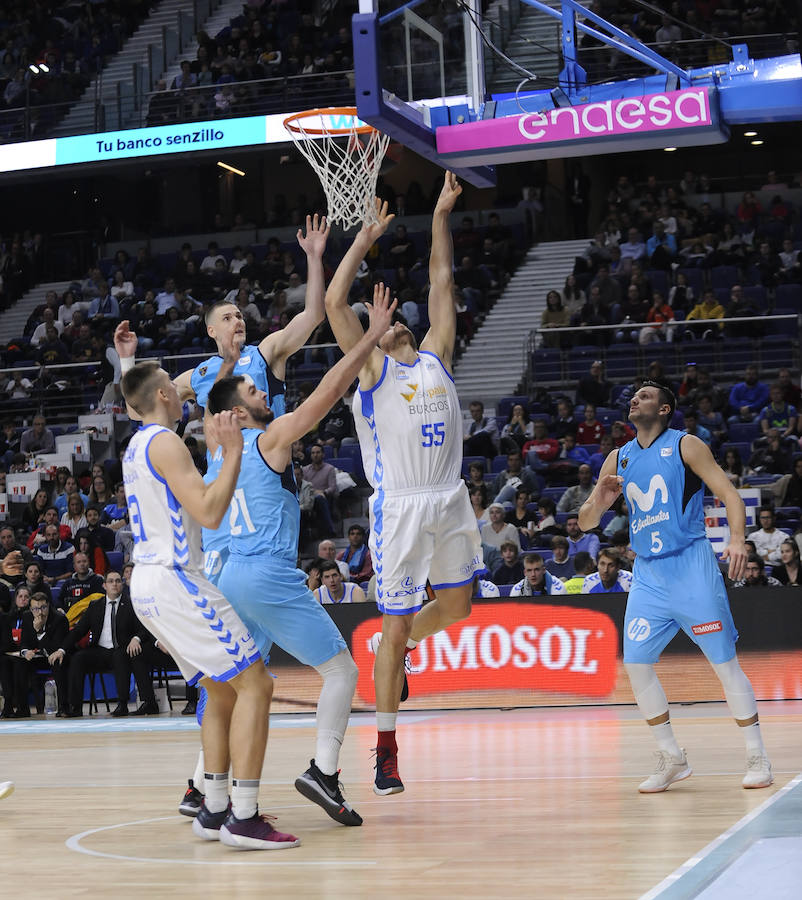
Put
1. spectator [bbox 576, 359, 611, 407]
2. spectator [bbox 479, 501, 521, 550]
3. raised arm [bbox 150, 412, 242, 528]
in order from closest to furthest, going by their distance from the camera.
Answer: raised arm [bbox 150, 412, 242, 528]
spectator [bbox 479, 501, 521, 550]
spectator [bbox 576, 359, 611, 407]

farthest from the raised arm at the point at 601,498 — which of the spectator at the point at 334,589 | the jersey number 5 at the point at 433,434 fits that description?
the spectator at the point at 334,589

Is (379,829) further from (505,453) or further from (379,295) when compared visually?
(505,453)

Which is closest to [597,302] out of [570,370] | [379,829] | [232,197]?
[570,370]

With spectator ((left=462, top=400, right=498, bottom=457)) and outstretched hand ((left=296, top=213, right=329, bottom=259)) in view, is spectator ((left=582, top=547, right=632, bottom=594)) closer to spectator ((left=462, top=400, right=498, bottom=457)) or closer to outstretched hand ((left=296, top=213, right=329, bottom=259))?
spectator ((left=462, top=400, right=498, bottom=457))

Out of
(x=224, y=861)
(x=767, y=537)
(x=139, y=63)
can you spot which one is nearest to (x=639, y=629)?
(x=224, y=861)

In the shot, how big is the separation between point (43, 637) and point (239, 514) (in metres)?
8.89

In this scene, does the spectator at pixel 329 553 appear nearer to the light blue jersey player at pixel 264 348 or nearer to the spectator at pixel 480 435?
the spectator at pixel 480 435

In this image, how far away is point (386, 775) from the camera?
6598 millimetres

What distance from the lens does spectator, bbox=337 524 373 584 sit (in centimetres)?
1463

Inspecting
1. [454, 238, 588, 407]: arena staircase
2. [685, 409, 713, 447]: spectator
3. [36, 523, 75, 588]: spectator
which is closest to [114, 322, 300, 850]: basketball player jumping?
[685, 409, 713, 447]: spectator

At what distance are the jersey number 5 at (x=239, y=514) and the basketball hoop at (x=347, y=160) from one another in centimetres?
526

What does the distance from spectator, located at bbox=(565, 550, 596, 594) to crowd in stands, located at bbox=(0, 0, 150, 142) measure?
14.6m

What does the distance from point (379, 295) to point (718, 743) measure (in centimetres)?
432

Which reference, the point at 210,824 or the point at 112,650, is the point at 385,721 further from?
the point at 112,650
